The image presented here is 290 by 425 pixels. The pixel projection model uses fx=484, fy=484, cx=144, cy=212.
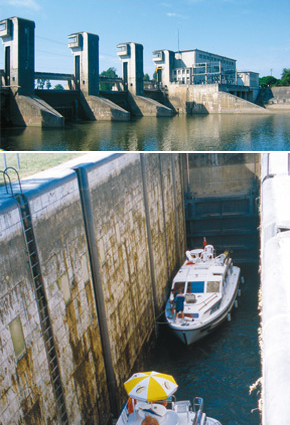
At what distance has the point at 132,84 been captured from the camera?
7.04 m

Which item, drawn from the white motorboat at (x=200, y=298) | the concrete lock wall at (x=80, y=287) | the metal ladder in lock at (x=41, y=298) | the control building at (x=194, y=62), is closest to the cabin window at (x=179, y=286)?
the white motorboat at (x=200, y=298)

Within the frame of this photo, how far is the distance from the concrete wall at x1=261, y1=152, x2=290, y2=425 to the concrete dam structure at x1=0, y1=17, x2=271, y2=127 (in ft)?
3.55

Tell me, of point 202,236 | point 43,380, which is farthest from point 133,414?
point 202,236

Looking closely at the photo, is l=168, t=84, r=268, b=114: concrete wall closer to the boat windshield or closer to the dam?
the dam

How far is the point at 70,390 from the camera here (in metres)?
3.96

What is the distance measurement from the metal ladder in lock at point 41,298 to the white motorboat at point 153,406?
35.5 inches

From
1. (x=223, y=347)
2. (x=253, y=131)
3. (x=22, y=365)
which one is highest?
(x=253, y=131)

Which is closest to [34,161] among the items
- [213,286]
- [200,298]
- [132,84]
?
[132,84]

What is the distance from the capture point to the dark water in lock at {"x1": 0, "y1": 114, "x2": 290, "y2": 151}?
3.29 m

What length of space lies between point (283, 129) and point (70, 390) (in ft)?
8.81

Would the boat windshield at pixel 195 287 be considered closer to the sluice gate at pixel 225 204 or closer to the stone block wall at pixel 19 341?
the sluice gate at pixel 225 204

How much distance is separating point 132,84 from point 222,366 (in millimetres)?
4115

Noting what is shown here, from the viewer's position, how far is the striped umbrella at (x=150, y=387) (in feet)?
14.8

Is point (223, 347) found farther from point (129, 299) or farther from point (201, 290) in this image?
point (129, 299)
